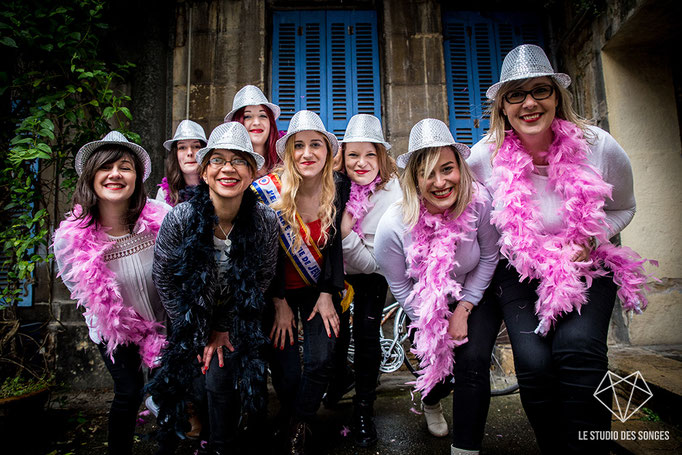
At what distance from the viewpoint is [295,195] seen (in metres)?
2.19

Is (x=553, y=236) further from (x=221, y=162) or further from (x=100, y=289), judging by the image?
(x=100, y=289)

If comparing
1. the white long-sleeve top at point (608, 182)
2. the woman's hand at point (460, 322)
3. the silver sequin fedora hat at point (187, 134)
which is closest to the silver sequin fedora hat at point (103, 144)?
the silver sequin fedora hat at point (187, 134)

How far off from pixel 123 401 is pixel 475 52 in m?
4.43

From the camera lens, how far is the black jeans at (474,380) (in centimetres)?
168

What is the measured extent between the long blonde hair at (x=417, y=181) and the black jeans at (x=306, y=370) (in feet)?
2.62

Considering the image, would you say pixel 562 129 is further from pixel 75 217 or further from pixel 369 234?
pixel 75 217

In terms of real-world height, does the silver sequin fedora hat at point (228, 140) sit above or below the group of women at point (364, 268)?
above

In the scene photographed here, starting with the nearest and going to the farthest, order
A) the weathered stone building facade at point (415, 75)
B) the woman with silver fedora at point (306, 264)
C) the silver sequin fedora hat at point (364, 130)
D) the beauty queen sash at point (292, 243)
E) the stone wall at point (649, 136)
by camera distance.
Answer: the woman with silver fedora at point (306, 264), the beauty queen sash at point (292, 243), the silver sequin fedora hat at point (364, 130), the stone wall at point (649, 136), the weathered stone building facade at point (415, 75)

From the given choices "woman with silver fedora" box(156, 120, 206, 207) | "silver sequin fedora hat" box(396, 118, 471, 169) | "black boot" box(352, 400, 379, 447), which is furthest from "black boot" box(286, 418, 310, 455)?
"woman with silver fedora" box(156, 120, 206, 207)

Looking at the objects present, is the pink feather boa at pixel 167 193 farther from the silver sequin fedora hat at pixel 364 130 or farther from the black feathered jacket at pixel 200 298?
the silver sequin fedora hat at pixel 364 130

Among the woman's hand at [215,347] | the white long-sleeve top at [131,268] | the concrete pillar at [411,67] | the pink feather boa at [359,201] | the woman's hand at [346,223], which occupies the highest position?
the concrete pillar at [411,67]

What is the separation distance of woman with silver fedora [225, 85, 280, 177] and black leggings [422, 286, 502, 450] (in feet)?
5.40

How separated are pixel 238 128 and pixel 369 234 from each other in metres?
1.00

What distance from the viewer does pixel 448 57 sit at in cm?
418
